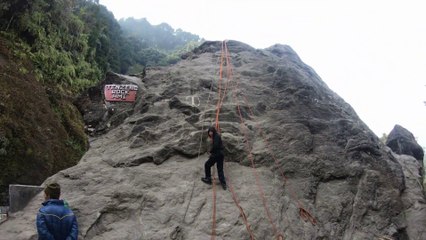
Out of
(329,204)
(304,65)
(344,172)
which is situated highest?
(304,65)

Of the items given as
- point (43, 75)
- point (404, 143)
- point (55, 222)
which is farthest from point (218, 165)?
point (43, 75)

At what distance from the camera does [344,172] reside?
980cm

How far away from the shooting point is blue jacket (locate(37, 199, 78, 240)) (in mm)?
5941

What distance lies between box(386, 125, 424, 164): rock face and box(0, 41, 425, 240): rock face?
3198 mm

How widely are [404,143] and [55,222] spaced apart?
12.9m

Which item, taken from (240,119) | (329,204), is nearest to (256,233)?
(329,204)

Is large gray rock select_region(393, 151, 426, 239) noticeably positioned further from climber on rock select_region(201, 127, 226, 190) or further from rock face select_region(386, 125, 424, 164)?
climber on rock select_region(201, 127, 226, 190)

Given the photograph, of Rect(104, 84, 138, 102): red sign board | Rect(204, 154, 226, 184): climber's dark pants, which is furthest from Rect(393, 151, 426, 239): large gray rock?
Rect(104, 84, 138, 102): red sign board

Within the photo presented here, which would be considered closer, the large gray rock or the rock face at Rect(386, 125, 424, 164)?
the large gray rock

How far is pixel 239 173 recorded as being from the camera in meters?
9.62

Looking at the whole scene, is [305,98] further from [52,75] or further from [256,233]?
[52,75]

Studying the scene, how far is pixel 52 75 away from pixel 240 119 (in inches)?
529

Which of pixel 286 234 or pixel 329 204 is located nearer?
pixel 286 234

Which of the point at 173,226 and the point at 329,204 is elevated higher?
the point at 329,204
